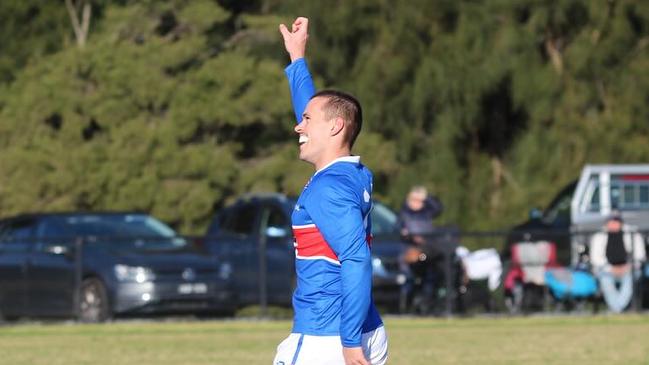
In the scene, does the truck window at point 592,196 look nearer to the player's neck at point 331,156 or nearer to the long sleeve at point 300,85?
the long sleeve at point 300,85

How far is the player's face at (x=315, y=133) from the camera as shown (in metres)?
6.97

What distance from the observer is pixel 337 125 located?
6.96 m

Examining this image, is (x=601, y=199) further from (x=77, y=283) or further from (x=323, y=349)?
(x=323, y=349)

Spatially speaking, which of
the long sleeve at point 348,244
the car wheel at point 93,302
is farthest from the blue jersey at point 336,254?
the car wheel at point 93,302

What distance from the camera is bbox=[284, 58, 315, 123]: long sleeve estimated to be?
796 cm

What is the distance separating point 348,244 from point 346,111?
548 mm

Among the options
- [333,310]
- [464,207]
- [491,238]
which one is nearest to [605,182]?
[491,238]

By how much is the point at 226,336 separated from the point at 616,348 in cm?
535

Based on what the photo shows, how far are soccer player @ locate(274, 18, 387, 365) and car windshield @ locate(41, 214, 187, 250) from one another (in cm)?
1799

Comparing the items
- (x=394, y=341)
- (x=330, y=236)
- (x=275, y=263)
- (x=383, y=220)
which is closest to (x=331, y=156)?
(x=330, y=236)

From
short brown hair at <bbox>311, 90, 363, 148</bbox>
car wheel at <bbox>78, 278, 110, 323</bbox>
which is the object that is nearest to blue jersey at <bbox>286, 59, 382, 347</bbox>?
short brown hair at <bbox>311, 90, 363, 148</bbox>

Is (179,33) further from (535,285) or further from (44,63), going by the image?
(535,285)

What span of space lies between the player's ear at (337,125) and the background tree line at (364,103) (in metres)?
31.4

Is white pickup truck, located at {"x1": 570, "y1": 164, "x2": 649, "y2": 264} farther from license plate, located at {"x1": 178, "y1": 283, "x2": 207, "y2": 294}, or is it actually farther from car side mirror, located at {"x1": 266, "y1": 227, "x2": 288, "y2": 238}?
license plate, located at {"x1": 178, "y1": 283, "x2": 207, "y2": 294}
